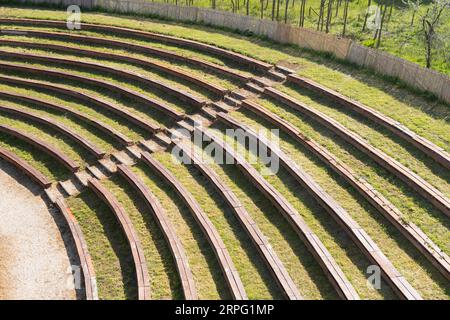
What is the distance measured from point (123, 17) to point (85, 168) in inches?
528

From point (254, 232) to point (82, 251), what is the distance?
16.0 ft

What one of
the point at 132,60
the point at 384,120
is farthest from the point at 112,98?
the point at 384,120

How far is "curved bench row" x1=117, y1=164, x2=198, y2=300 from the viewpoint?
35.8 feet

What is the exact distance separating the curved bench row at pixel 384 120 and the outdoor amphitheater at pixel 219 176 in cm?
6

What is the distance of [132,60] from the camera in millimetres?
21375

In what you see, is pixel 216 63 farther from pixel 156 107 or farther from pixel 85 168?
pixel 85 168

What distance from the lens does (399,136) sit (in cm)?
1466

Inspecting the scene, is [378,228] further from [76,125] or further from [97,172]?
[76,125]

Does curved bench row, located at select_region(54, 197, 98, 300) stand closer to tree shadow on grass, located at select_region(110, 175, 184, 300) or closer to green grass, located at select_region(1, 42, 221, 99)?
tree shadow on grass, located at select_region(110, 175, 184, 300)

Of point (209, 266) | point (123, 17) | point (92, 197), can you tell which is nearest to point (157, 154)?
point (92, 197)

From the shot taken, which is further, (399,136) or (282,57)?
(282,57)

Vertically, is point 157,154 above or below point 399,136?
below

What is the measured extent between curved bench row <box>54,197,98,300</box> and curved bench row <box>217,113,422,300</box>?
6.35 metres

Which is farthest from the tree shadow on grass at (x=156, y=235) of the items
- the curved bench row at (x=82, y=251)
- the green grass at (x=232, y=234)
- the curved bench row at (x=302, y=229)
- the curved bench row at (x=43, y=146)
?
the curved bench row at (x=302, y=229)
